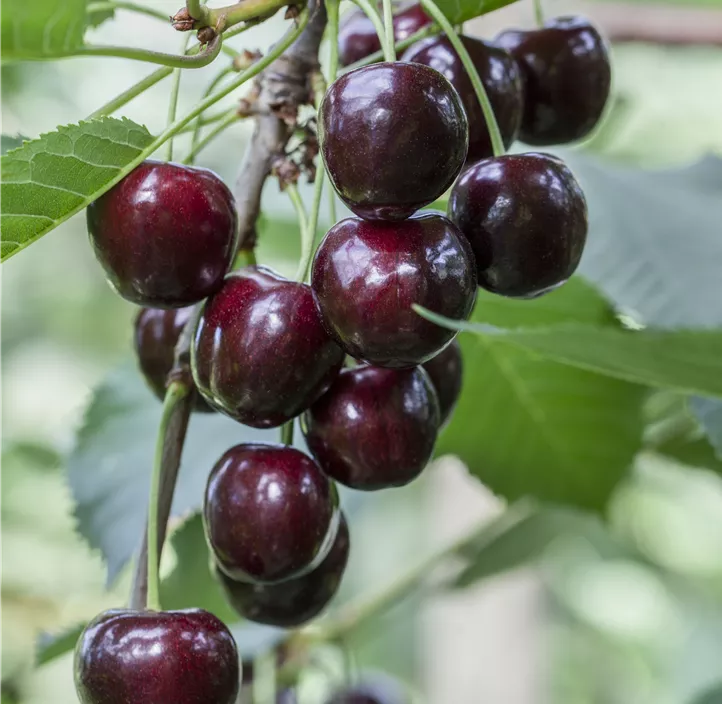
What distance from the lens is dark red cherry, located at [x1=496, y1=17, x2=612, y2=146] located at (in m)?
0.87

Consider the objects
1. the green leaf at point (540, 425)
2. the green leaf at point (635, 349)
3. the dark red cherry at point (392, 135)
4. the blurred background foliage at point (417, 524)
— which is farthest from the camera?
the blurred background foliage at point (417, 524)

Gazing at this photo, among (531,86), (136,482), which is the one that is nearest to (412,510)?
(136,482)

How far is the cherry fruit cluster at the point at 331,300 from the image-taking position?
0.59 meters

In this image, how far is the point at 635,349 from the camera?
48cm

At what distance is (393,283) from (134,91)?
0.25m

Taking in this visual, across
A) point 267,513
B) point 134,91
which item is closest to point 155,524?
point 267,513

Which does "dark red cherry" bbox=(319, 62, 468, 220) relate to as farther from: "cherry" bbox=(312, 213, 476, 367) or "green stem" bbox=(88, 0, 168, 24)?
"green stem" bbox=(88, 0, 168, 24)

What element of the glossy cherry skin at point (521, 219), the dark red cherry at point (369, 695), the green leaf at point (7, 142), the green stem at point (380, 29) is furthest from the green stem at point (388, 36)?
the dark red cherry at point (369, 695)

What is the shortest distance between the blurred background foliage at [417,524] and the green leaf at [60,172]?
0.75 metres

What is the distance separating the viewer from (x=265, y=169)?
78cm

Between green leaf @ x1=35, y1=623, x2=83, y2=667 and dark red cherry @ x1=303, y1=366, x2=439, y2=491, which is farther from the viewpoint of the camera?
green leaf @ x1=35, y1=623, x2=83, y2=667

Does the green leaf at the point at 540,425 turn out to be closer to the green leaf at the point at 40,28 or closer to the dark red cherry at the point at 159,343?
the dark red cherry at the point at 159,343

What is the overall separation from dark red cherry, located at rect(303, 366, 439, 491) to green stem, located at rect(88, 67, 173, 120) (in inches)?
9.8

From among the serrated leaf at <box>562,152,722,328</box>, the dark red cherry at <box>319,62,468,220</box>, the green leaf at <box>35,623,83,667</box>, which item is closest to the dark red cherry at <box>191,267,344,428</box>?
the dark red cherry at <box>319,62,468,220</box>
